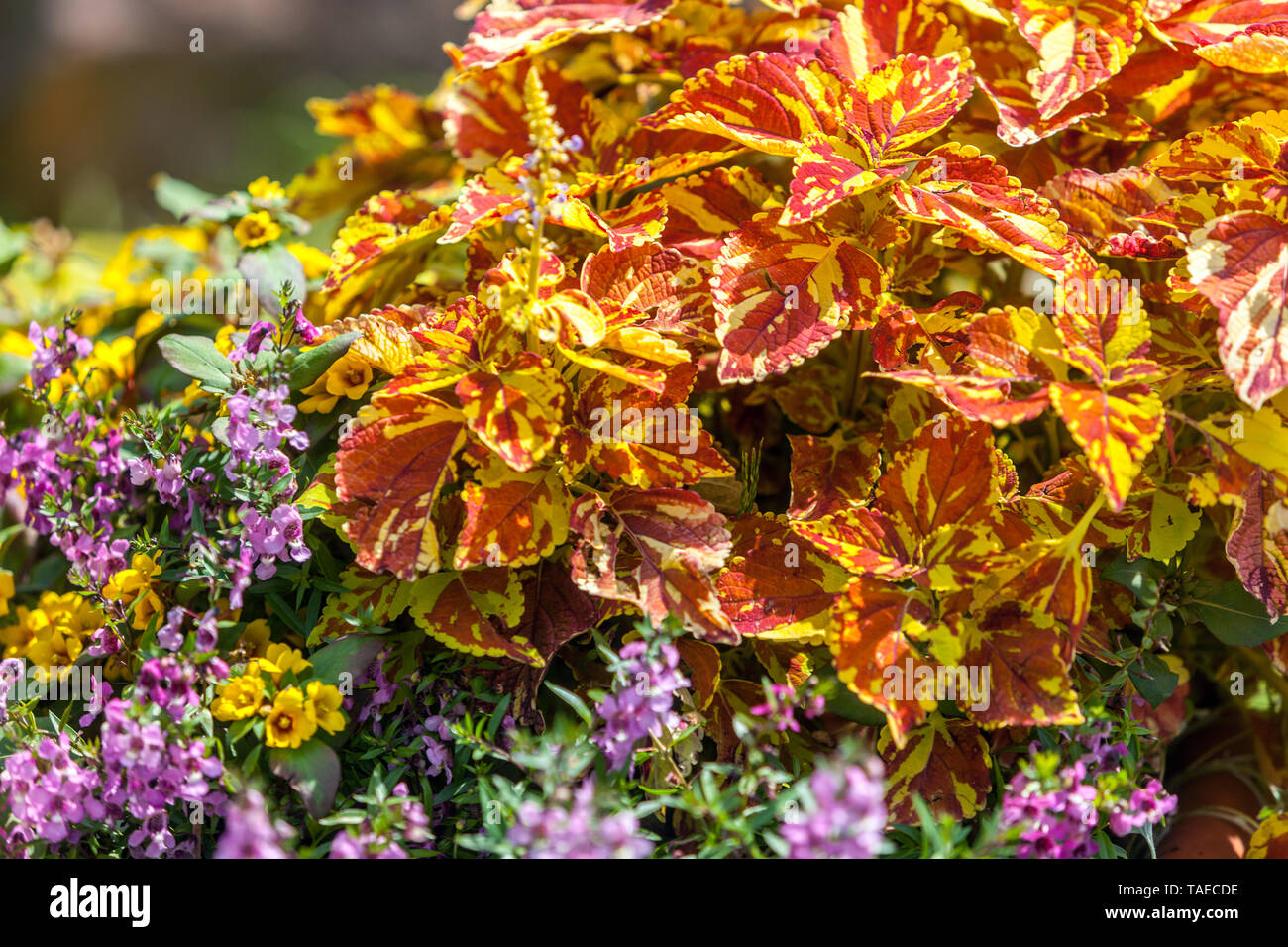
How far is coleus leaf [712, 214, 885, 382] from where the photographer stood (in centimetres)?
104

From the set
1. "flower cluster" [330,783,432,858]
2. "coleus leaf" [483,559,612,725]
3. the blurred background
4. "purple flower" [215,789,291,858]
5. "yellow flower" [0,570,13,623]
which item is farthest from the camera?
the blurred background

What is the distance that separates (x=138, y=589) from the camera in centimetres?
119

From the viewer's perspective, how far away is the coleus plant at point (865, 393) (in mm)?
1017

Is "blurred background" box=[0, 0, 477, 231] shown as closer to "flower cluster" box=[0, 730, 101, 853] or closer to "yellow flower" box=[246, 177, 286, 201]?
"yellow flower" box=[246, 177, 286, 201]

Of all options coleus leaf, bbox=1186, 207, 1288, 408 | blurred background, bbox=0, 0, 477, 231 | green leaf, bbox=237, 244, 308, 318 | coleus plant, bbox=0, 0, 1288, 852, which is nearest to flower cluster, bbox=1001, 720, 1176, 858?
coleus plant, bbox=0, 0, 1288, 852

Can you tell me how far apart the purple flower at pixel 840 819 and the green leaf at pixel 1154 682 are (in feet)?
1.47

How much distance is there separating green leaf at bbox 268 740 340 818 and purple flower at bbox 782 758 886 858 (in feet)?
1.55

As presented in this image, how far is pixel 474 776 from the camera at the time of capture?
1.11 metres

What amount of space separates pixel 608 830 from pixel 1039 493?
0.65 meters

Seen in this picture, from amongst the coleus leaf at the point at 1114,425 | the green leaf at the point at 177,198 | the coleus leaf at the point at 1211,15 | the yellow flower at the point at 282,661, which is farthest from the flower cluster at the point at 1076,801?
the green leaf at the point at 177,198

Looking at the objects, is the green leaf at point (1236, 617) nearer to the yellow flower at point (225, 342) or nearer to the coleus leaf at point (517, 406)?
the coleus leaf at point (517, 406)

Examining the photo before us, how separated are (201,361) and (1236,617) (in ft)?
3.92
